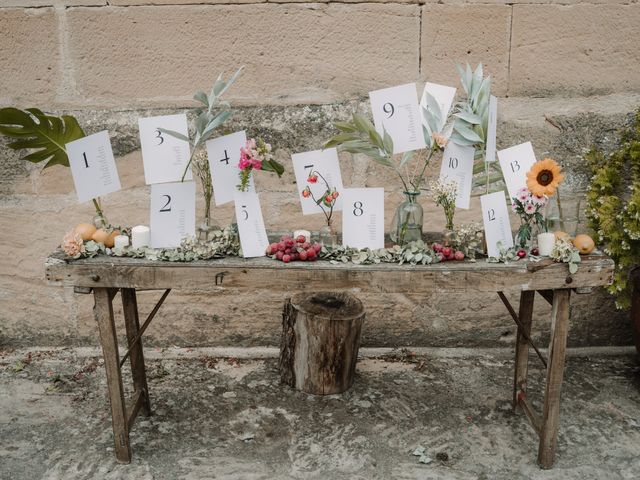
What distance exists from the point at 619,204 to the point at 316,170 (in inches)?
54.4

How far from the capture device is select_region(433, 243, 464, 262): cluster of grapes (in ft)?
7.34

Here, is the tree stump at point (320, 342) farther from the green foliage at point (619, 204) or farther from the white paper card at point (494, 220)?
the green foliage at point (619, 204)

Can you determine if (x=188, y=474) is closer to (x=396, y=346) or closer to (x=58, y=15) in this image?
(x=396, y=346)

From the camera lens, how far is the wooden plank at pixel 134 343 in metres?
2.54

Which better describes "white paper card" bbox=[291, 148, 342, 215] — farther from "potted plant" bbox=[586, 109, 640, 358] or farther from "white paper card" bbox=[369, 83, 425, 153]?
"potted plant" bbox=[586, 109, 640, 358]

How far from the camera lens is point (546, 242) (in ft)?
7.41

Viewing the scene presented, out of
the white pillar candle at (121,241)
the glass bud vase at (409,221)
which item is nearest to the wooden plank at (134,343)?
the white pillar candle at (121,241)

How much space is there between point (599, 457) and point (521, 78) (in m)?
1.64

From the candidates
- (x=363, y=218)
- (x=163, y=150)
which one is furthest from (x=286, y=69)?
(x=363, y=218)

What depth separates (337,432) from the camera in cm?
261

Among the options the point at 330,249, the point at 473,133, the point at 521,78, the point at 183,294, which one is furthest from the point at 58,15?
the point at 521,78

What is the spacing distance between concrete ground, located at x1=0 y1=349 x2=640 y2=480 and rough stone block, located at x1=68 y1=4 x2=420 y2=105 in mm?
1298

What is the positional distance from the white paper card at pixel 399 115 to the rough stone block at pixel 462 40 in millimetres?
716

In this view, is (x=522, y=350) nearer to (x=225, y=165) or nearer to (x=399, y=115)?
(x=399, y=115)
